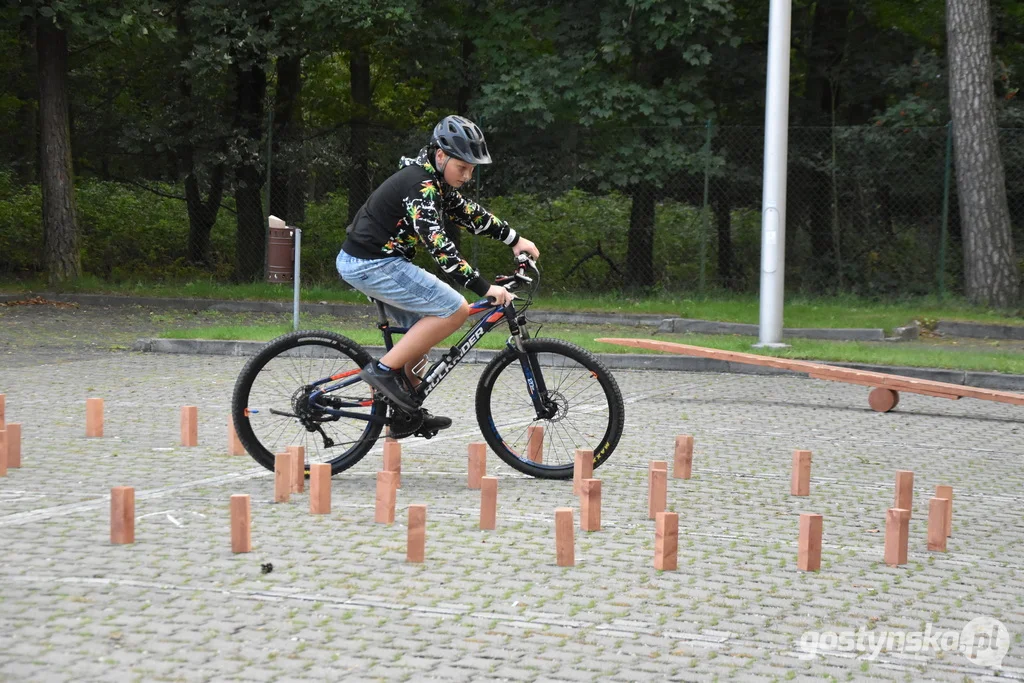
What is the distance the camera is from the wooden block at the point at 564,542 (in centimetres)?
568

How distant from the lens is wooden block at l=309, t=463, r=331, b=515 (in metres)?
6.65

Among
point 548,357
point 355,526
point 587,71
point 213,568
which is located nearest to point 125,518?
point 213,568

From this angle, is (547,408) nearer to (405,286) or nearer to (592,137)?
(405,286)

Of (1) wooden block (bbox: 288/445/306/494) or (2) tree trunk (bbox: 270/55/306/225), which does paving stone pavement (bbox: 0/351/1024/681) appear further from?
(2) tree trunk (bbox: 270/55/306/225)

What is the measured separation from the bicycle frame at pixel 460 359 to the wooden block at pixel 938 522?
2.31 meters

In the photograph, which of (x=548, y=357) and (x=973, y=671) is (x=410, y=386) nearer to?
(x=548, y=357)

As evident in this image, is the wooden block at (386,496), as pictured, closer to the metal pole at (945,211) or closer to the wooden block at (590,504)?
the wooden block at (590,504)

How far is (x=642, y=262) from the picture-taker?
21.9 meters

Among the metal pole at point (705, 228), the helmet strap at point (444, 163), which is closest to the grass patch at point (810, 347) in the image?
the metal pole at point (705, 228)

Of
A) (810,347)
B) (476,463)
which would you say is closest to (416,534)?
(476,463)

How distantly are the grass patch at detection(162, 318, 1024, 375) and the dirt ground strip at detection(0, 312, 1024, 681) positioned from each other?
4135mm

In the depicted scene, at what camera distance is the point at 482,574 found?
5.59m

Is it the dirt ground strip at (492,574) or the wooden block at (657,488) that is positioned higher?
the wooden block at (657,488)

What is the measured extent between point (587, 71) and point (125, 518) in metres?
16.1
